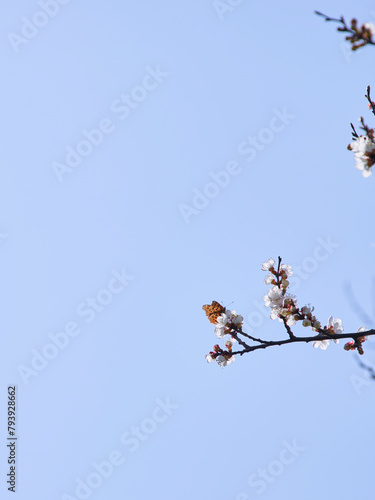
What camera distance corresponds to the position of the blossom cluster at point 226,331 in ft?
16.6

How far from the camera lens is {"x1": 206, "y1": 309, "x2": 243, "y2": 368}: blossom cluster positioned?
16.6 feet

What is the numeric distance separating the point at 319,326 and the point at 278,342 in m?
0.73

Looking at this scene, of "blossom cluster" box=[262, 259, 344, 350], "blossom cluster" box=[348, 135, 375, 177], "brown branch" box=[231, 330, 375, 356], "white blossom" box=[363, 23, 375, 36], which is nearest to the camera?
"white blossom" box=[363, 23, 375, 36]

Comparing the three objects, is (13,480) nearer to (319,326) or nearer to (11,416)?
(11,416)

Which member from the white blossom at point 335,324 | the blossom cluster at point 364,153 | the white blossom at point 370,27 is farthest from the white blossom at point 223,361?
the white blossom at point 370,27

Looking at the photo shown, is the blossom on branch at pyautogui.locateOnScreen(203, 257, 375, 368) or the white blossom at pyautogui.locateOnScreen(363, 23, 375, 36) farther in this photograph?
the blossom on branch at pyautogui.locateOnScreen(203, 257, 375, 368)

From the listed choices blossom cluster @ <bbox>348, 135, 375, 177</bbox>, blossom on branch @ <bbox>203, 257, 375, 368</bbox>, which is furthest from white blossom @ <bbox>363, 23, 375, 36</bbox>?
blossom on branch @ <bbox>203, 257, 375, 368</bbox>

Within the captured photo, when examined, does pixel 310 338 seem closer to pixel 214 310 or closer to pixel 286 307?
pixel 286 307

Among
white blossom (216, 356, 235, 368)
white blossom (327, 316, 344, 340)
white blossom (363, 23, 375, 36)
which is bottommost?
white blossom (327, 316, 344, 340)

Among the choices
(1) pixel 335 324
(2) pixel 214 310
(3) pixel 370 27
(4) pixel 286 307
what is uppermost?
(3) pixel 370 27

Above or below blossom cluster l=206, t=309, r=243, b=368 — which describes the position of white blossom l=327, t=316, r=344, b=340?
below

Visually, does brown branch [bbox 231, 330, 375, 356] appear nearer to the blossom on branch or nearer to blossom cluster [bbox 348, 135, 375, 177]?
the blossom on branch

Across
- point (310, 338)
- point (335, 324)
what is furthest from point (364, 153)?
point (335, 324)

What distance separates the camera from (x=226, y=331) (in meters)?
5.08
